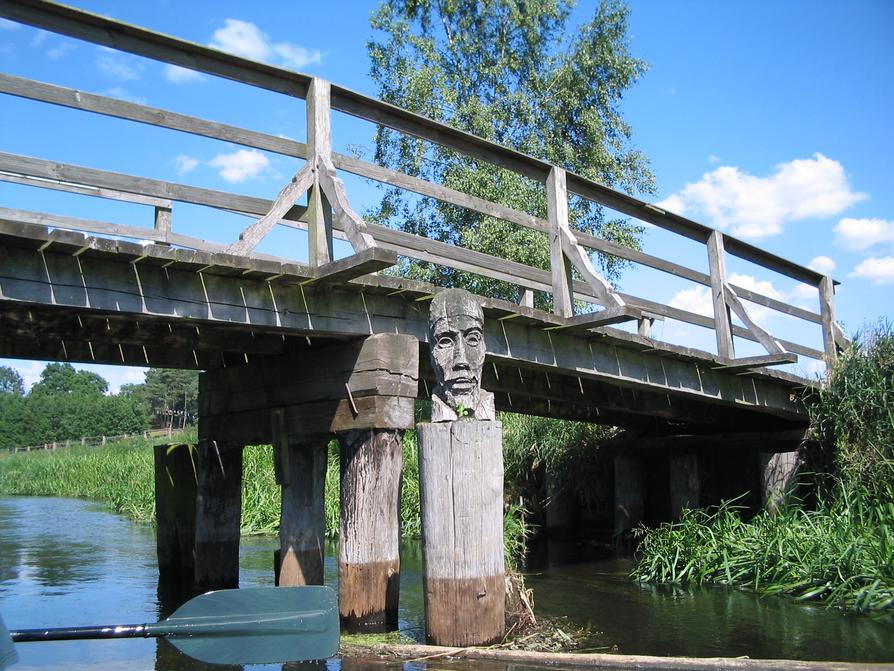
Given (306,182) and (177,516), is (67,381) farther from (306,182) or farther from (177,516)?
(306,182)

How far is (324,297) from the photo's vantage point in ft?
21.7

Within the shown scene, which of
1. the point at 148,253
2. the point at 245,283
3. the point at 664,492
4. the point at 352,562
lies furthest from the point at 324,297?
the point at 664,492

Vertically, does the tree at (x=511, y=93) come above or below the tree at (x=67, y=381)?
→ below

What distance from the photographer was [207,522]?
8.62 metres

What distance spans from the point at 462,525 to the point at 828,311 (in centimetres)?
796

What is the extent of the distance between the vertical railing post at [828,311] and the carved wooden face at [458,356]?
7.22 m

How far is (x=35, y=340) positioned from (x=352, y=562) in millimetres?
3313

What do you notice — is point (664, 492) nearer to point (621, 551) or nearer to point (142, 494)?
point (621, 551)

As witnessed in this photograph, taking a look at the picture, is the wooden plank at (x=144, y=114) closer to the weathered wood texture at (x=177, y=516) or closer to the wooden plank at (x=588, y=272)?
the wooden plank at (x=588, y=272)

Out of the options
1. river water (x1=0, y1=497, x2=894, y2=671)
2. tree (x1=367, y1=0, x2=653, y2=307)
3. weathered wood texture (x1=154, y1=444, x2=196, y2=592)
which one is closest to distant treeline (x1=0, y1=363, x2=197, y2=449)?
tree (x1=367, y1=0, x2=653, y2=307)

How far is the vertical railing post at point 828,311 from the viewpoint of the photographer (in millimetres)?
11539

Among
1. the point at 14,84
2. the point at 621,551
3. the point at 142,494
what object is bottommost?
the point at 621,551

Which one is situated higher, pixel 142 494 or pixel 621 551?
pixel 142 494

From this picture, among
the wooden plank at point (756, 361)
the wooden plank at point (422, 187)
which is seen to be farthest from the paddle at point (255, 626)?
the wooden plank at point (756, 361)
